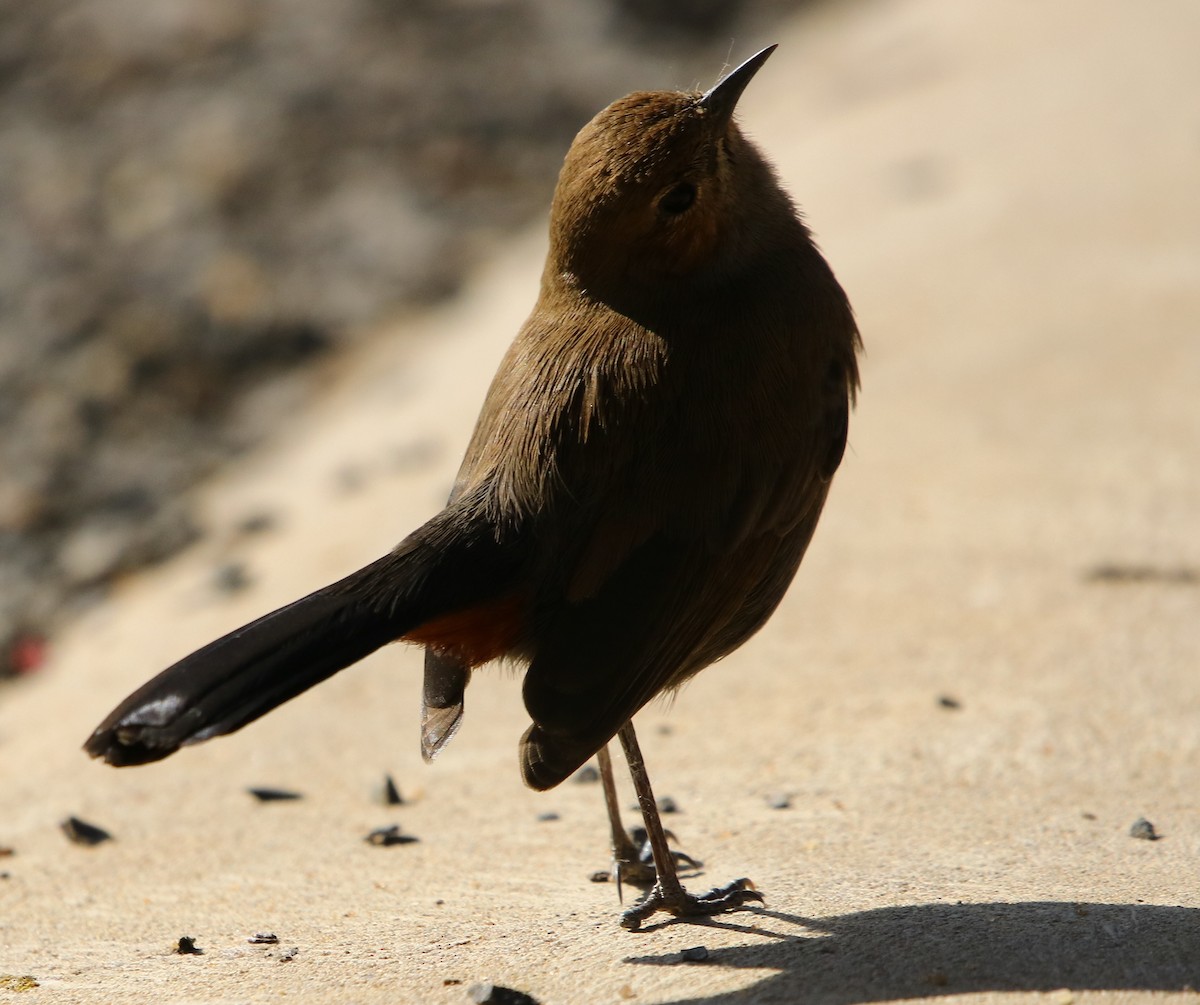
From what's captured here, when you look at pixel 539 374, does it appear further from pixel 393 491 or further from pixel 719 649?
pixel 393 491

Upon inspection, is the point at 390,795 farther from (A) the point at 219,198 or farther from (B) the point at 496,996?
(A) the point at 219,198

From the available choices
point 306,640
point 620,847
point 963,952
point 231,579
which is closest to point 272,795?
point 620,847

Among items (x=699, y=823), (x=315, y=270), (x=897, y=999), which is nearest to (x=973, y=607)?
(x=699, y=823)

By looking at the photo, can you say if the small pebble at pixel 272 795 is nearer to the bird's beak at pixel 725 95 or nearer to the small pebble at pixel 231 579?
the small pebble at pixel 231 579

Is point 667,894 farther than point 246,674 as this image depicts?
Yes

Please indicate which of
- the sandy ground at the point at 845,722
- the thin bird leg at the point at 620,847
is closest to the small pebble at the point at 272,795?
the sandy ground at the point at 845,722

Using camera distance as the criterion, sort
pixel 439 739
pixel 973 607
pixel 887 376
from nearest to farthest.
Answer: pixel 439 739, pixel 973 607, pixel 887 376

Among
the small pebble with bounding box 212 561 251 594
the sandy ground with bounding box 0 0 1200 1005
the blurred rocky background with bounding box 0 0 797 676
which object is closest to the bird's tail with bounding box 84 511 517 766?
the sandy ground with bounding box 0 0 1200 1005
